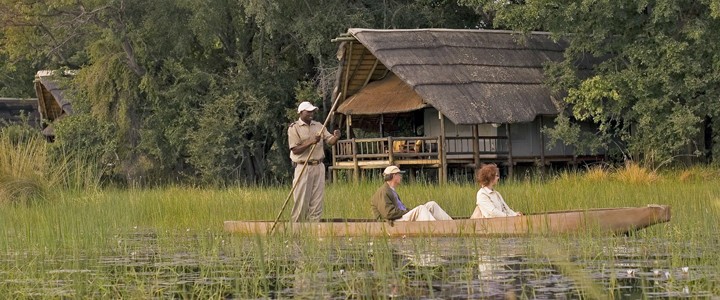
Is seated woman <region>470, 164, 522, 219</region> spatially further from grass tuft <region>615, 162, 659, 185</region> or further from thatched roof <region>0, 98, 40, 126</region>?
thatched roof <region>0, 98, 40, 126</region>

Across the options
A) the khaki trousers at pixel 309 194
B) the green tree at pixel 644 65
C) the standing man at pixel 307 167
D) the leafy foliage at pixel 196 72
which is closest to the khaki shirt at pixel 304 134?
the standing man at pixel 307 167

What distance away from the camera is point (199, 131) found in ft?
100

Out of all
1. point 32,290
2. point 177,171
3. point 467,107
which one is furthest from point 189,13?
point 32,290

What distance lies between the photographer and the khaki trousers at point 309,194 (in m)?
13.9

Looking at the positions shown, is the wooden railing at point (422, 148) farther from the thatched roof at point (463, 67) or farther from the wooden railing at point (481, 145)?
the thatched roof at point (463, 67)

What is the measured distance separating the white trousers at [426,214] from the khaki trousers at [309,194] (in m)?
1.08

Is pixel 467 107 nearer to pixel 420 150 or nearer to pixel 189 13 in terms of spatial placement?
pixel 420 150

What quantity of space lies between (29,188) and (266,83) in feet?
49.3

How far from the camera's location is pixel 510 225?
12461mm

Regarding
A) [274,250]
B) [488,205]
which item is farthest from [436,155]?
[274,250]

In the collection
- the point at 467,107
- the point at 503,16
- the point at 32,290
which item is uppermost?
the point at 503,16

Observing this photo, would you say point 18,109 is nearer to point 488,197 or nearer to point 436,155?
point 436,155

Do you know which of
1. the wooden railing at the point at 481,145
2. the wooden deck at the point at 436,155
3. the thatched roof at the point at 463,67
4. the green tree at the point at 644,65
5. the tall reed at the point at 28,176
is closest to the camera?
the tall reed at the point at 28,176

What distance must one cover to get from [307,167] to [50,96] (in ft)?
79.7
